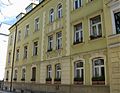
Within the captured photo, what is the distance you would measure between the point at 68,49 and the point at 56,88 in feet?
12.5

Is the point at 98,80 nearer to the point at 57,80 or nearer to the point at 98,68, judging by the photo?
the point at 98,68

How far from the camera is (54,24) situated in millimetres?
19281

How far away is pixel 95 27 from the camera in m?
14.4

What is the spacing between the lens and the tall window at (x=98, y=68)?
1296cm

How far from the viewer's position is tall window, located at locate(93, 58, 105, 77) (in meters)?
13.0

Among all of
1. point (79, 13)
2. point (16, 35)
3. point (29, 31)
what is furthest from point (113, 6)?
point (16, 35)

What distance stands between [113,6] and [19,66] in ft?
57.9

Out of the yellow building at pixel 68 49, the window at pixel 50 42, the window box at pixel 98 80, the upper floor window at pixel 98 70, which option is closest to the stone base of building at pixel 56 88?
the yellow building at pixel 68 49

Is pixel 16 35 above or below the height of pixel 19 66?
above

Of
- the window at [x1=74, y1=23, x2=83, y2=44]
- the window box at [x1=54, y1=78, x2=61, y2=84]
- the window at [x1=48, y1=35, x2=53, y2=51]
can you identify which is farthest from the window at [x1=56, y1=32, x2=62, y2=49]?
the window box at [x1=54, y1=78, x2=61, y2=84]

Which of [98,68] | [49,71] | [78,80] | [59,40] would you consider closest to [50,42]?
[59,40]

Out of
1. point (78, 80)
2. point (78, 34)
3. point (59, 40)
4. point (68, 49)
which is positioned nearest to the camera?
point (78, 80)

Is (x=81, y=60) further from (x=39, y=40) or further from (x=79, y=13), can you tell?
(x=39, y=40)

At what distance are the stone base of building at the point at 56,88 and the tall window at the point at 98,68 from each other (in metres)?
0.89
